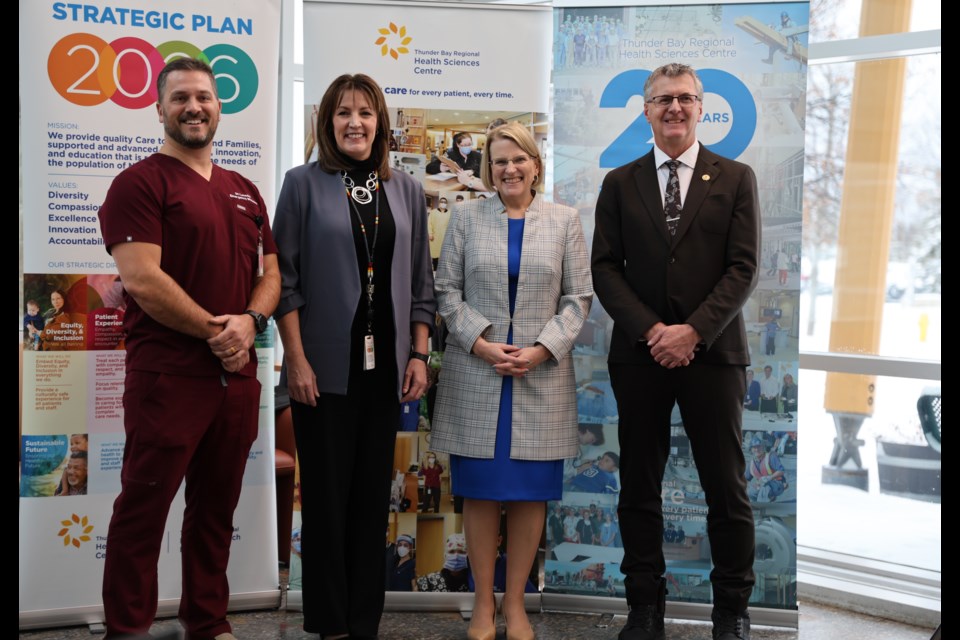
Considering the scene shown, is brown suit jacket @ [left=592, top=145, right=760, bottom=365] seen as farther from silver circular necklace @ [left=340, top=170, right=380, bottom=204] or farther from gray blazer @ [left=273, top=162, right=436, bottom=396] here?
silver circular necklace @ [left=340, top=170, right=380, bottom=204]

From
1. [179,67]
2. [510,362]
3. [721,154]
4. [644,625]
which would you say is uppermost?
[179,67]

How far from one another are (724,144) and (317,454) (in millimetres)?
1944

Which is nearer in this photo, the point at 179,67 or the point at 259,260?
the point at 179,67

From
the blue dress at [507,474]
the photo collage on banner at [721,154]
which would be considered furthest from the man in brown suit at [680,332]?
the photo collage on banner at [721,154]

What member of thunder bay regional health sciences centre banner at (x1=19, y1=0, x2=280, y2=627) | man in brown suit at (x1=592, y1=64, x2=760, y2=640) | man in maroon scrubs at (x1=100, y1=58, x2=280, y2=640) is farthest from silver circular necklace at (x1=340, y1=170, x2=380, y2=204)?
man in brown suit at (x1=592, y1=64, x2=760, y2=640)

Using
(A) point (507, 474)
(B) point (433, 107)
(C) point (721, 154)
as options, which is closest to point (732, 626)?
(A) point (507, 474)

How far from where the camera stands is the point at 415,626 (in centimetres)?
338

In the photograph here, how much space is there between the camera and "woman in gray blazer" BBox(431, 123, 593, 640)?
3.07 metres

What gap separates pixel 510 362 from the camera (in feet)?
9.91

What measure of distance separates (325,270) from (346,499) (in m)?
0.77

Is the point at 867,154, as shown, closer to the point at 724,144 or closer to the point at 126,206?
the point at 724,144

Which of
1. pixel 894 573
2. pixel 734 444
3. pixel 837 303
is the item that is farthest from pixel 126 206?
pixel 894 573

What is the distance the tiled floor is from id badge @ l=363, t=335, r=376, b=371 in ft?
3.51

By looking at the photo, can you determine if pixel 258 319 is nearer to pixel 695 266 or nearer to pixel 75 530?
pixel 75 530
